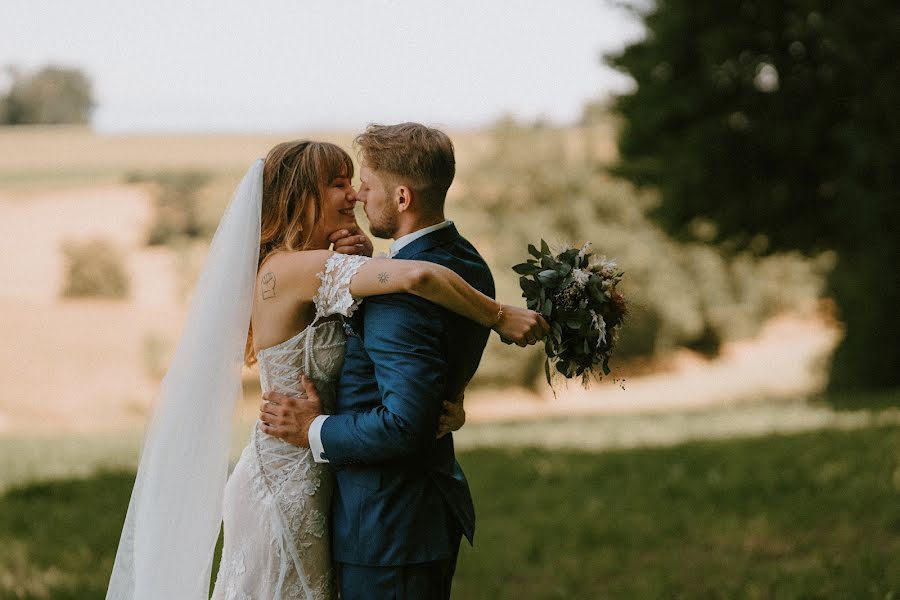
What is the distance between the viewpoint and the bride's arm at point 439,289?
121 inches

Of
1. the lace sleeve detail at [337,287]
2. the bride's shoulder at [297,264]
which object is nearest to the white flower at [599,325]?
the lace sleeve detail at [337,287]

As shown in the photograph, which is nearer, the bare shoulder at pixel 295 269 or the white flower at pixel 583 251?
the bare shoulder at pixel 295 269

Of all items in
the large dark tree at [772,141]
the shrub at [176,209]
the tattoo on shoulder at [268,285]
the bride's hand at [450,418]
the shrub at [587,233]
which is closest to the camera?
the bride's hand at [450,418]

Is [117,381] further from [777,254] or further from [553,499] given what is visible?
[553,499]

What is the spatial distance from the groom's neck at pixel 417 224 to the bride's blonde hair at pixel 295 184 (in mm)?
391

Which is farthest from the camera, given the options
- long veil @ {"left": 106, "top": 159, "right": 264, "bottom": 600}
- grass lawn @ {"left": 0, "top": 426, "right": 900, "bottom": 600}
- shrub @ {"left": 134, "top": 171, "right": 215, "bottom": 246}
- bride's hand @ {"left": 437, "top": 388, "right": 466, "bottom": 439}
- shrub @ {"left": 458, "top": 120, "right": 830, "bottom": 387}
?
shrub @ {"left": 134, "top": 171, "right": 215, "bottom": 246}

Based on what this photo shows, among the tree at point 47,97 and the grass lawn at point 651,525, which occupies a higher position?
the tree at point 47,97

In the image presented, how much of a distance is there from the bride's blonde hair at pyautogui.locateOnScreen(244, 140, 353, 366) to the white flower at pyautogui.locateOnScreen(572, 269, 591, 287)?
900 mm

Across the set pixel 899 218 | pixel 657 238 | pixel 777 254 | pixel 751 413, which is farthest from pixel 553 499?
pixel 657 238

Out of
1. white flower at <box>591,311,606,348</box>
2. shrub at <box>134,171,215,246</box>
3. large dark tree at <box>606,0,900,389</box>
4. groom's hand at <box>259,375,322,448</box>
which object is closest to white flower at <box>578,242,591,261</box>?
white flower at <box>591,311,606,348</box>

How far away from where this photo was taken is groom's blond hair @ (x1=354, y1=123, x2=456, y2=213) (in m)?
3.20

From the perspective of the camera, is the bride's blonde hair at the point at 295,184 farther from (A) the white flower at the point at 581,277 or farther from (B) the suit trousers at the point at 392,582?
(B) the suit trousers at the point at 392,582

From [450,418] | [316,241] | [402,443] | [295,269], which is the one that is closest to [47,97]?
[316,241]

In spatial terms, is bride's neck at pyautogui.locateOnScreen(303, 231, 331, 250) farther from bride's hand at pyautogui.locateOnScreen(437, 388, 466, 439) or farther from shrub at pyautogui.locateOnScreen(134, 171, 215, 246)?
shrub at pyautogui.locateOnScreen(134, 171, 215, 246)
